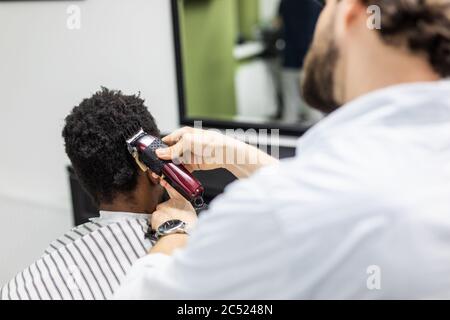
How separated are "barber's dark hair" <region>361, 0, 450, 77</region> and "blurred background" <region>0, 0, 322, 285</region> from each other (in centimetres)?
98

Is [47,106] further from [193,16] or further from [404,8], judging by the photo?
[404,8]

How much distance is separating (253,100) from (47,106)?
97cm

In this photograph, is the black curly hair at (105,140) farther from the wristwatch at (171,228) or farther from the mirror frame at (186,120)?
the mirror frame at (186,120)

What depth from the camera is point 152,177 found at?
3.55 ft

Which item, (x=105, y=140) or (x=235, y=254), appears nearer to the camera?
(x=235, y=254)

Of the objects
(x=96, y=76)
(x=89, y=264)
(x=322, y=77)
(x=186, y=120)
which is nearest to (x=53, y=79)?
(x=96, y=76)

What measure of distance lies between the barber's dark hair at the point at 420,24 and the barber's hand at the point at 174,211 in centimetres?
56

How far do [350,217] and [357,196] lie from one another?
0.08 ft

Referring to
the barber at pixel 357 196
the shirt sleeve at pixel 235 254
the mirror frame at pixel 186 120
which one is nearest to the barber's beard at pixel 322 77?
the barber at pixel 357 196

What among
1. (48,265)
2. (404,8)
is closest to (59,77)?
(48,265)

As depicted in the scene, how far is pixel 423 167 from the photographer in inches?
21.9

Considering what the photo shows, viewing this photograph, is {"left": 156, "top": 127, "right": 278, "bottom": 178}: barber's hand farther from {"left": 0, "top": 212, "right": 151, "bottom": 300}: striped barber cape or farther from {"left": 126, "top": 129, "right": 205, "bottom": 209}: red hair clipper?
{"left": 0, "top": 212, "right": 151, "bottom": 300}: striped barber cape

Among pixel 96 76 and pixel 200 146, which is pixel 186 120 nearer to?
pixel 96 76

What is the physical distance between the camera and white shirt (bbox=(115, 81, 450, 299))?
0.54m
